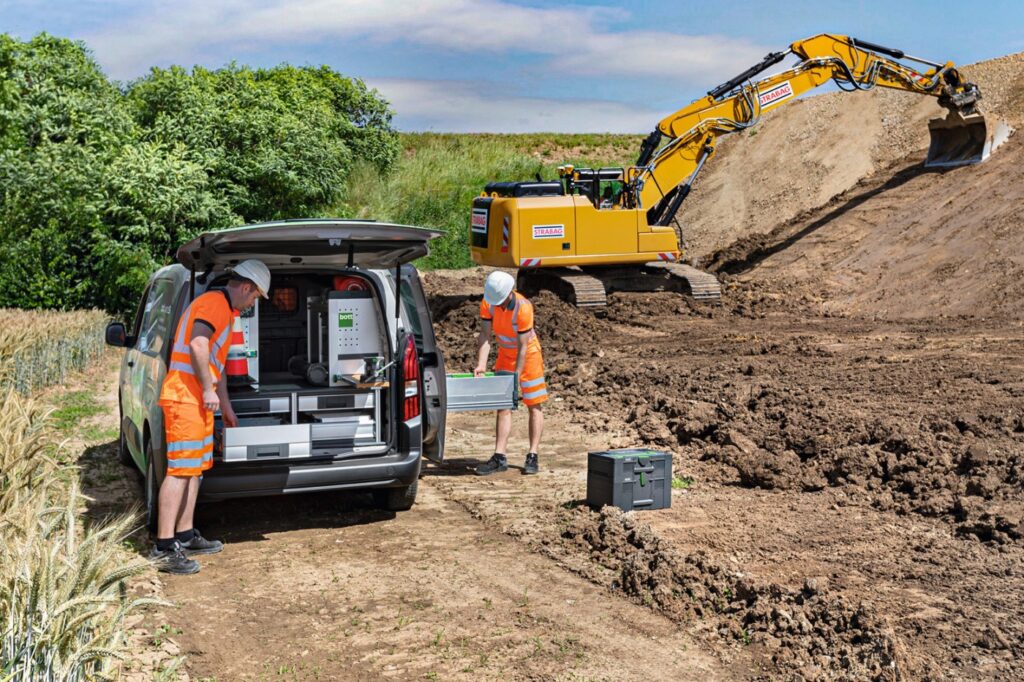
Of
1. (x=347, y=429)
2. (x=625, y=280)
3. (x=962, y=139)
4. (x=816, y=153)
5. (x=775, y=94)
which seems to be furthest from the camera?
(x=816, y=153)

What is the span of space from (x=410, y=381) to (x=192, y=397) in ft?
5.05

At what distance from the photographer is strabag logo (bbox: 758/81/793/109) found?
2139 cm

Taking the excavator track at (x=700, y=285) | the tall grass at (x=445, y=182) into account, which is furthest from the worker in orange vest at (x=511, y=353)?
the tall grass at (x=445, y=182)

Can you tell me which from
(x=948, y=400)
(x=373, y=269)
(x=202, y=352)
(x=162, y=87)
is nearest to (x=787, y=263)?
(x=948, y=400)

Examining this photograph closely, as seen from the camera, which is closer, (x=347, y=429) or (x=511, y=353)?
(x=347, y=429)

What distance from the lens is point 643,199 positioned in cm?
2075

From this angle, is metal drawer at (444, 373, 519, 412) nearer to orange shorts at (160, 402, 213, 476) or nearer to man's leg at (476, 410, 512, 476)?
man's leg at (476, 410, 512, 476)

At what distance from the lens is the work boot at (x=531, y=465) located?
9328 mm

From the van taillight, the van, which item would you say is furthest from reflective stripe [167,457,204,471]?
the van taillight

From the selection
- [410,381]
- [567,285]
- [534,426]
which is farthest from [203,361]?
[567,285]

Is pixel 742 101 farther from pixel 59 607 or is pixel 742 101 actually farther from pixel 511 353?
pixel 59 607

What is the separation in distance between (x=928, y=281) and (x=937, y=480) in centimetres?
1249

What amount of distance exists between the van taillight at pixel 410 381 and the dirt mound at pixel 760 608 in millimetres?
1418

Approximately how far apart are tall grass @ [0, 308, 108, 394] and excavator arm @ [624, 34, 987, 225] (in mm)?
10186
